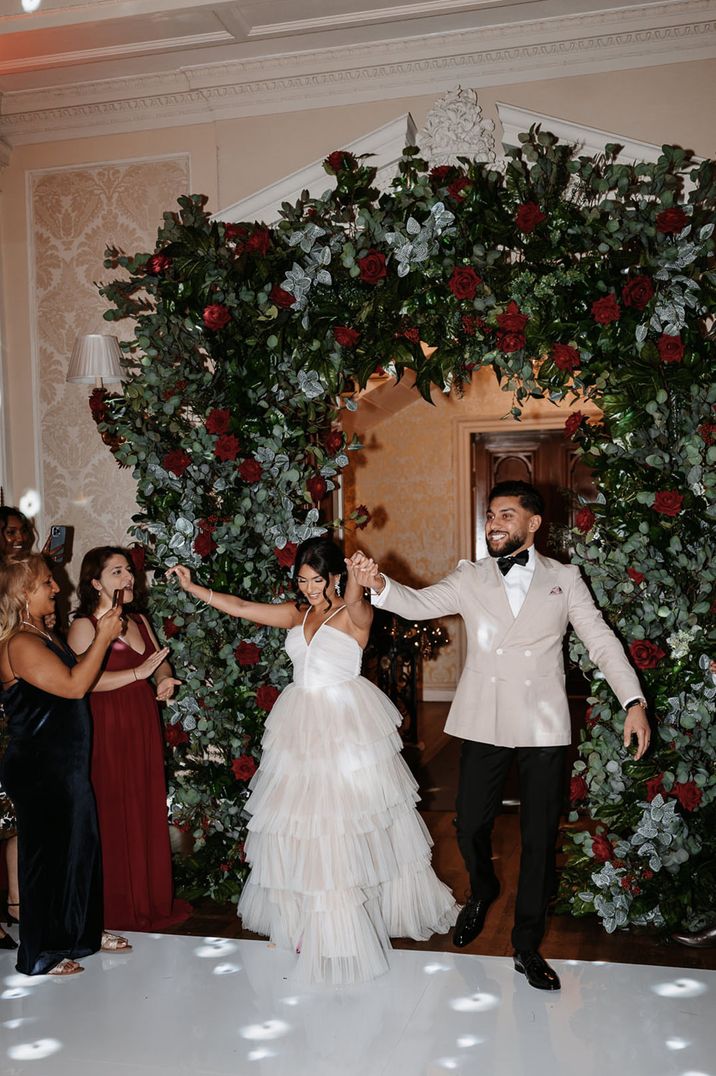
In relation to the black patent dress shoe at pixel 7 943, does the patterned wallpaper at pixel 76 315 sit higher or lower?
higher

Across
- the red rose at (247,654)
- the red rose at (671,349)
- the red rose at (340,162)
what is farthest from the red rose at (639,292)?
the red rose at (247,654)

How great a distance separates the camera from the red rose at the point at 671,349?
145 inches

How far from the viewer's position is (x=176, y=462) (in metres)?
4.15

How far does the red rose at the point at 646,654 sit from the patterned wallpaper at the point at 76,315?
286 cm

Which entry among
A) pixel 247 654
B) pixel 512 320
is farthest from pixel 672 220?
pixel 247 654

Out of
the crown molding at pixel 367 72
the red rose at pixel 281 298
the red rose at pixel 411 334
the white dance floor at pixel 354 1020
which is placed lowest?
the white dance floor at pixel 354 1020

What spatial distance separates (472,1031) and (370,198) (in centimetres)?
321

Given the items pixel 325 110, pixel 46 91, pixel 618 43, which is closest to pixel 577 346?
pixel 618 43

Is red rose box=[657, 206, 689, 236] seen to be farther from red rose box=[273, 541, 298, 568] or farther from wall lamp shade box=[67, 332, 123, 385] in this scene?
wall lamp shade box=[67, 332, 123, 385]

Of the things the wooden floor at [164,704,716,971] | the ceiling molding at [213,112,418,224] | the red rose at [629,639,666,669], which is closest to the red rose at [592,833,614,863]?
the wooden floor at [164,704,716,971]

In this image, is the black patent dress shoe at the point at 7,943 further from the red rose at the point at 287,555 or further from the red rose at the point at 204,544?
the red rose at the point at 287,555

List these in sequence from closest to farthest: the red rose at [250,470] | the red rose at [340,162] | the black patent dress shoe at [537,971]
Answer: the black patent dress shoe at [537,971], the red rose at [340,162], the red rose at [250,470]

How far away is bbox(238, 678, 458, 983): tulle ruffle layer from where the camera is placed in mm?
3473

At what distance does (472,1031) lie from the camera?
123 inches
